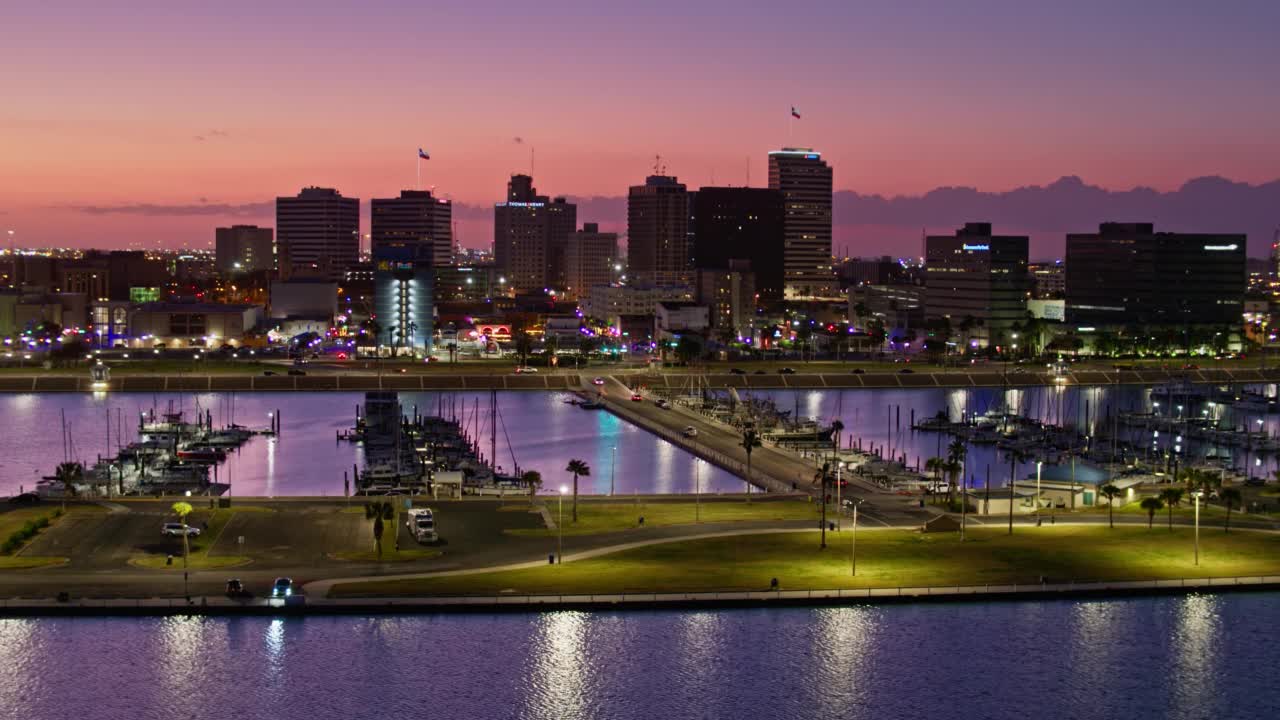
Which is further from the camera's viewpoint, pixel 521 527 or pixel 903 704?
pixel 521 527

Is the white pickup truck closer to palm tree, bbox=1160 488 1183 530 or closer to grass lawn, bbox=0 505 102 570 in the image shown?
grass lawn, bbox=0 505 102 570

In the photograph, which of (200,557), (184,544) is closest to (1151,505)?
(200,557)

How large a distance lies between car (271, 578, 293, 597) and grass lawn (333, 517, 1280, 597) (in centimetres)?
174

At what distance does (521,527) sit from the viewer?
209 ft

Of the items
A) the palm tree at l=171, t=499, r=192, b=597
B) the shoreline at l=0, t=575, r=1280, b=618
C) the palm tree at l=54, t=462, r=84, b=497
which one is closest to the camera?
the shoreline at l=0, t=575, r=1280, b=618

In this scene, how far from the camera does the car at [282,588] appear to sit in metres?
51.4

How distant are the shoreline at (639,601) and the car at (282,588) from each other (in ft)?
1.56

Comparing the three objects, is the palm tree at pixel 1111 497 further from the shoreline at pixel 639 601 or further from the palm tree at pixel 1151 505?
the shoreline at pixel 639 601

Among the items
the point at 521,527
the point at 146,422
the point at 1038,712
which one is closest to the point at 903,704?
the point at 1038,712

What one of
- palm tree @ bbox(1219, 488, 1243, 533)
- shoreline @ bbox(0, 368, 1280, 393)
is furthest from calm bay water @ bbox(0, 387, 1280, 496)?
palm tree @ bbox(1219, 488, 1243, 533)

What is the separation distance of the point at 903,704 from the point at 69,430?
7921cm

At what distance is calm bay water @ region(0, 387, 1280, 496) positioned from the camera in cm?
8775

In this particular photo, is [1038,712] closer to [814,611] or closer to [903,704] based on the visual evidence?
[903,704]

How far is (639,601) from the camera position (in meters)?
52.5
